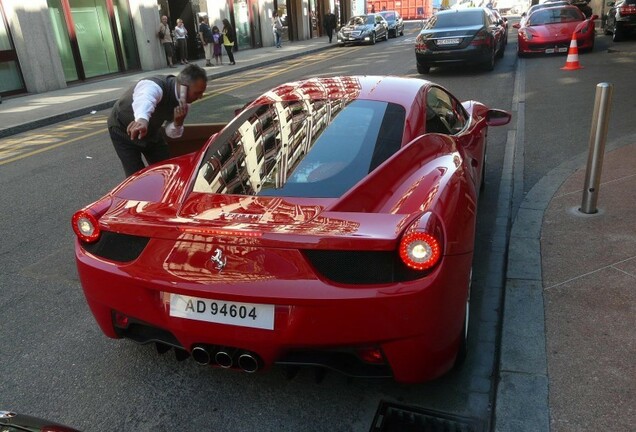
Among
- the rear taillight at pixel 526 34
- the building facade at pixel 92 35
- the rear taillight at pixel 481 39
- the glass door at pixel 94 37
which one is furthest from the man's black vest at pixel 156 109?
the glass door at pixel 94 37

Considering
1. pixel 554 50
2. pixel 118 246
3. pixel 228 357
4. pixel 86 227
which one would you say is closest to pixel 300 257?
pixel 228 357

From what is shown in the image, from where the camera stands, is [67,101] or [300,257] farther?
[67,101]

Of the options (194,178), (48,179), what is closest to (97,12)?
(48,179)

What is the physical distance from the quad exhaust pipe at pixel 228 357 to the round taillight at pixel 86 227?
78 centimetres

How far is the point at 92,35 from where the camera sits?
1917 centimetres

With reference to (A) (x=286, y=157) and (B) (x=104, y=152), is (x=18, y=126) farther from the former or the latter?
(A) (x=286, y=157)

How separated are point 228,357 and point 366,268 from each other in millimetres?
772

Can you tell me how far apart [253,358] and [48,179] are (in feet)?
19.5

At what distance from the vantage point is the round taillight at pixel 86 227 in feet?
8.77

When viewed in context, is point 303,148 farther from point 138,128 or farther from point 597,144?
point 597,144

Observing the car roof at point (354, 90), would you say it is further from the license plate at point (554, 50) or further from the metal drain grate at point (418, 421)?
the license plate at point (554, 50)

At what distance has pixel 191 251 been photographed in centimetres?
237

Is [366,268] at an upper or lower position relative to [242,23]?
lower

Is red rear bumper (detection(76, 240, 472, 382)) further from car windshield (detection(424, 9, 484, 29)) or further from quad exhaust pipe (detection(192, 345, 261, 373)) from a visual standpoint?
car windshield (detection(424, 9, 484, 29))
